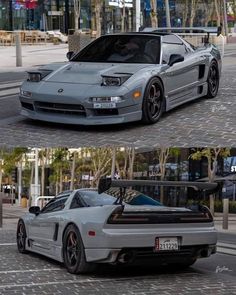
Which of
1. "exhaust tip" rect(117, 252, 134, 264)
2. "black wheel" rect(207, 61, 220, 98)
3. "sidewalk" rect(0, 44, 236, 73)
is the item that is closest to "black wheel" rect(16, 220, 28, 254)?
"exhaust tip" rect(117, 252, 134, 264)

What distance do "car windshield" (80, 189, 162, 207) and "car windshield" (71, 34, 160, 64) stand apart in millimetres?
2865

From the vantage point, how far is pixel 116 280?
635 cm

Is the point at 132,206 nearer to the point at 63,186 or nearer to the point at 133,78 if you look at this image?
the point at 133,78

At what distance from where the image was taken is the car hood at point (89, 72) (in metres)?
8.59

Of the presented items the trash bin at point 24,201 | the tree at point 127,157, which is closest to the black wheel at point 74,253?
the tree at point 127,157

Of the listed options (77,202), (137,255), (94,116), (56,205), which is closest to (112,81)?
(94,116)

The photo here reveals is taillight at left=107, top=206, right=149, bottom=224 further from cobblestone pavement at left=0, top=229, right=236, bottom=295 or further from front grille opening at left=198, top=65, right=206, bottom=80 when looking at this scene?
front grille opening at left=198, top=65, right=206, bottom=80

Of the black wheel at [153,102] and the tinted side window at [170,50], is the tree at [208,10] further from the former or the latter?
the black wheel at [153,102]

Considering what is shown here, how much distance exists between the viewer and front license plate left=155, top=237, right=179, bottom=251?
639 cm

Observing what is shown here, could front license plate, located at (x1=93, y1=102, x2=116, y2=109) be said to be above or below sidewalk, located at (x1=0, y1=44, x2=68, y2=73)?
below

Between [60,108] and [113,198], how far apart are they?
2.02 metres

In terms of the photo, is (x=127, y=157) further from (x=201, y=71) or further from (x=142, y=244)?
(x=142, y=244)

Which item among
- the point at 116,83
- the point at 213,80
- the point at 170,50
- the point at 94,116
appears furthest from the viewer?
the point at 213,80

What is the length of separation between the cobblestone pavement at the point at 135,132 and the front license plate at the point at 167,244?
212cm
